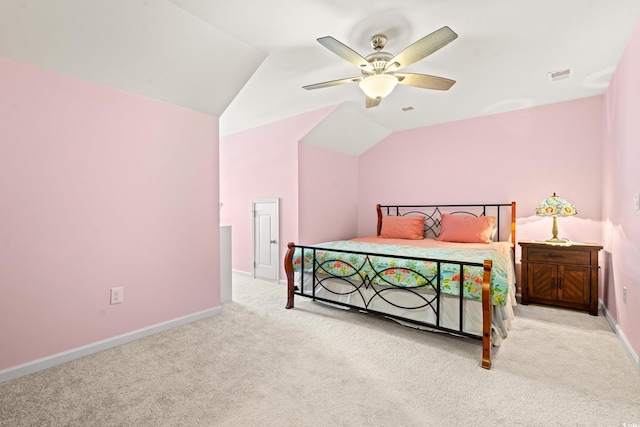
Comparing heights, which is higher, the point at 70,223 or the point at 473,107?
the point at 473,107

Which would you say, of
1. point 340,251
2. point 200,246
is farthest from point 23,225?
point 340,251

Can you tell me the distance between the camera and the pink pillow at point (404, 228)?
442 cm

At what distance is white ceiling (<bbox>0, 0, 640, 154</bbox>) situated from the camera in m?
2.02

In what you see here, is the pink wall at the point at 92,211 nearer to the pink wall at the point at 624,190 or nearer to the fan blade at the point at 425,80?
the fan blade at the point at 425,80

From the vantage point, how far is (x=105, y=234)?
98.3 inches

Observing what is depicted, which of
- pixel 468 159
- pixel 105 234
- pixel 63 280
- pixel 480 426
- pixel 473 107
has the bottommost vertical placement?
pixel 480 426

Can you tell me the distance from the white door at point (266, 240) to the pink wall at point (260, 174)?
0.34 feet

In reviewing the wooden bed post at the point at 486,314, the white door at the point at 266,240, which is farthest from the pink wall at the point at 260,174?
the wooden bed post at the point at 486,314

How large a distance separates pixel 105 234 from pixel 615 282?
4671 millimetres

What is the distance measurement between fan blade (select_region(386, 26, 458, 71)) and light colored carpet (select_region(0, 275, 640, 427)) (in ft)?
7.19

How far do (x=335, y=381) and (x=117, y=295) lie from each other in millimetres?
1943

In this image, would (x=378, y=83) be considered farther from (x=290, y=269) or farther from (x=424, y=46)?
(x=290, y=269)

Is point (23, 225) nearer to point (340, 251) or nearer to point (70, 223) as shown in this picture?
point (70, 223)

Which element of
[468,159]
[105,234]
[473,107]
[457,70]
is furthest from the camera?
[468,159]
